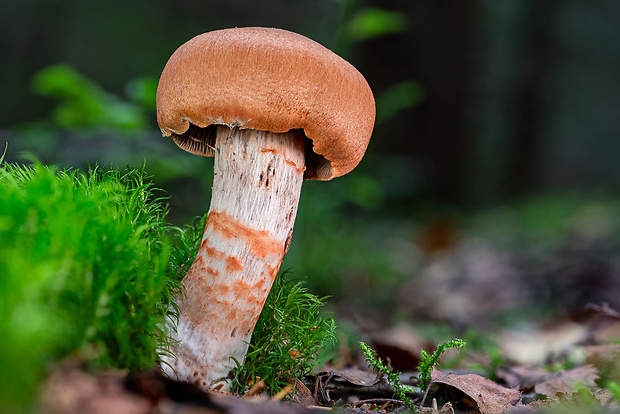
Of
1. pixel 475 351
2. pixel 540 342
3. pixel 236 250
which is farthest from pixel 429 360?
pixel 540 342

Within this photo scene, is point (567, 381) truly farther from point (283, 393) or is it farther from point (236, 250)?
point (236, 250)

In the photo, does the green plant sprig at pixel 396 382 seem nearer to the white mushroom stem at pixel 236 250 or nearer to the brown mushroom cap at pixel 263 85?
the white mushroom stem at pixel 236 250

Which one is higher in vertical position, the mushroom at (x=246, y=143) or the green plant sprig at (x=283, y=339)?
the mushroom at (x=246, y=143)

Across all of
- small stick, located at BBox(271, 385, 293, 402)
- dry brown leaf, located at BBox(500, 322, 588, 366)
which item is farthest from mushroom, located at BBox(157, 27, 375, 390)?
dry brown leaf, located at BBox(500, 322, 588, 366)

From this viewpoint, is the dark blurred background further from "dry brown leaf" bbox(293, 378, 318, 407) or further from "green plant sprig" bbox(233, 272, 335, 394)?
"dry brown leaf" bbox(293, 378, 318, 407)

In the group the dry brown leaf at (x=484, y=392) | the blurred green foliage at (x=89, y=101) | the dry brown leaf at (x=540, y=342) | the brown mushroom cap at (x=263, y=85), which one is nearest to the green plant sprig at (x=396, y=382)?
the dry brown leaf at (x=484, y=392)

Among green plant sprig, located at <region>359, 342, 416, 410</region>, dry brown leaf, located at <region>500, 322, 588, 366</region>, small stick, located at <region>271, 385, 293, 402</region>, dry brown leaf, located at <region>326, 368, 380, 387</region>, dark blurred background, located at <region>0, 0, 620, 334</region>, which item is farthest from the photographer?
dark blurred background, located at <region>0, 0, 620, 334</region>
